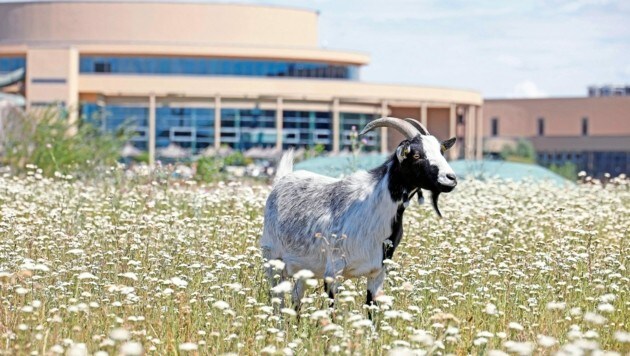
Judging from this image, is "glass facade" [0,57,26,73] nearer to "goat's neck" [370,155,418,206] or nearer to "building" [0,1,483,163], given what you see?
"building" [0,1,483,163]

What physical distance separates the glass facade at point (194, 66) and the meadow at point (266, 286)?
5965 centimetres

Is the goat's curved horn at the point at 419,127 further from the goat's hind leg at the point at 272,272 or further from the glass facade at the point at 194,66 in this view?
→ the glass facade at the point at 194,66

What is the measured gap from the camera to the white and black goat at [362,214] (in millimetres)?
8992

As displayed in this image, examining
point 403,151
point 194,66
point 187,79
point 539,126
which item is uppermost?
point 194,66

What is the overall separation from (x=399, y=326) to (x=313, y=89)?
66.7m

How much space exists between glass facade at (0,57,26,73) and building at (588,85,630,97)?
156 feet

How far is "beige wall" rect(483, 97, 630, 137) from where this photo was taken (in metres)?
98.6

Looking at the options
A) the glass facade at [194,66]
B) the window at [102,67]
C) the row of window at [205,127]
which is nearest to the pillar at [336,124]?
the row of window at [205,127]

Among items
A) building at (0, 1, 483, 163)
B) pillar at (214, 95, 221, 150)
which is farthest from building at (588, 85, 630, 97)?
pillar at (214, 95, 221, 150)

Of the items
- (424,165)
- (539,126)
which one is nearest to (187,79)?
(539,126)

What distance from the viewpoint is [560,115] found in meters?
100

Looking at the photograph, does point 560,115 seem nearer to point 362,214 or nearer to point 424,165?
point 362,214

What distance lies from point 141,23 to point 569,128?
3752cm

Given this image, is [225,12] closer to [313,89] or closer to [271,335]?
[313,89]
